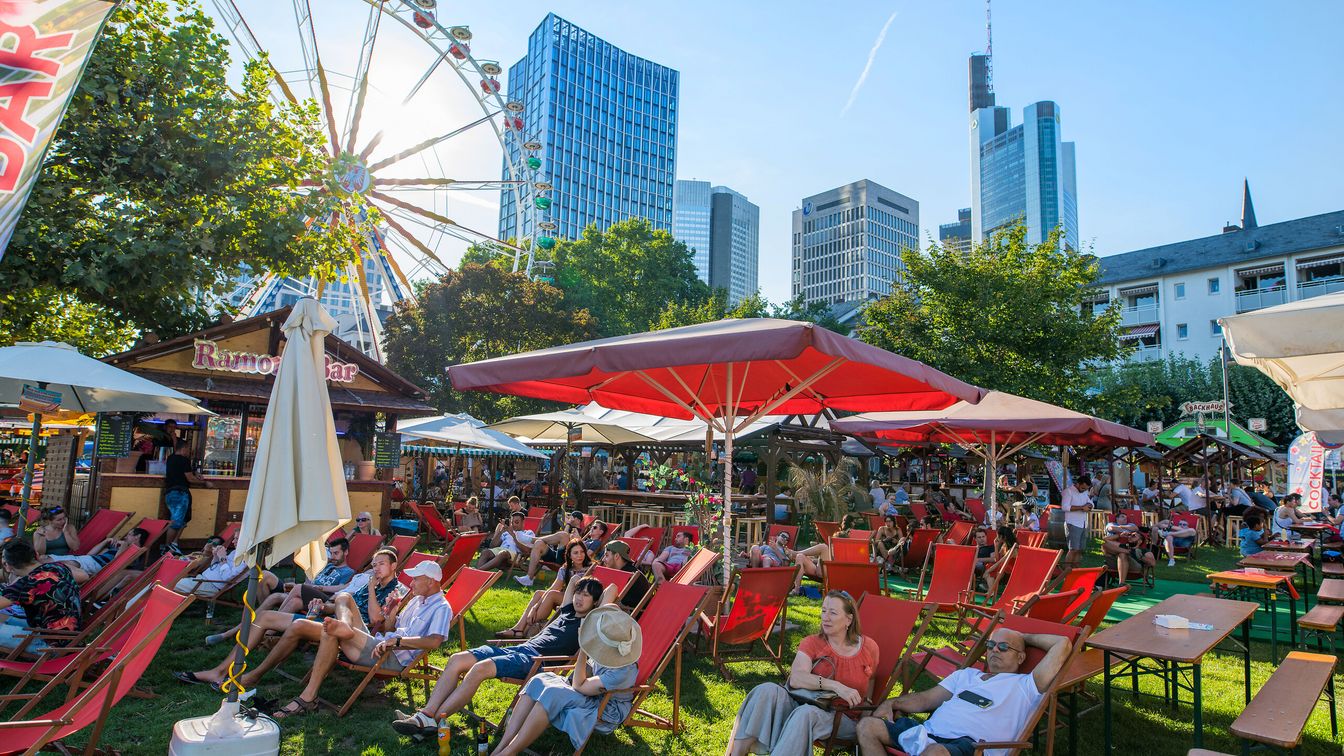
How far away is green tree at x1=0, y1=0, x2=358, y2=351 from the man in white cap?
6.50m

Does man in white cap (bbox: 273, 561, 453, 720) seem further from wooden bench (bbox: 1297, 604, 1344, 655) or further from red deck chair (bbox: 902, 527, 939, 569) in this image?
red deck chair (bbox: 902, 527, 939, 569)

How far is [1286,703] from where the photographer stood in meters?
3.18

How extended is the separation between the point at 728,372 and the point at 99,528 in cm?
724

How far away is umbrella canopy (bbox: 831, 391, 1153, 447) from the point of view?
8891 millimetres

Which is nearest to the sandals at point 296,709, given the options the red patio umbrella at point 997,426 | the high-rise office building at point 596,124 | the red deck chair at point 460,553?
the red deck chair at point 460,553

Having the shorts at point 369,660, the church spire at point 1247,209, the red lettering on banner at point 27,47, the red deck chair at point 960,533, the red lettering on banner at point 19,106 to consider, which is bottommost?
the shorts at point 369,660

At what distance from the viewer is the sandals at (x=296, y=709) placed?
4.36 metres

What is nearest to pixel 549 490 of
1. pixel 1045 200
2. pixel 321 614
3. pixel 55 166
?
pixel 55 166

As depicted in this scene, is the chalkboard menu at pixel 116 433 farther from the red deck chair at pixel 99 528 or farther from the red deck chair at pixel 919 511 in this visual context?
the red deck chair at pixel 919 511

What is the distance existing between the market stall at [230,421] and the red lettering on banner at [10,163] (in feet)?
30.2

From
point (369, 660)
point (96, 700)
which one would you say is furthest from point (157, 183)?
point (96, 700)

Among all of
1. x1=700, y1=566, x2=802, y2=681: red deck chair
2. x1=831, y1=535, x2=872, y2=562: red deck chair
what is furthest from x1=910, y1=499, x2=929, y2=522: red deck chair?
x1=700, y1=566, x2=802, y2=681: red deck chair

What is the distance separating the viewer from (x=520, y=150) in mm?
23859

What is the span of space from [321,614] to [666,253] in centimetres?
3690
